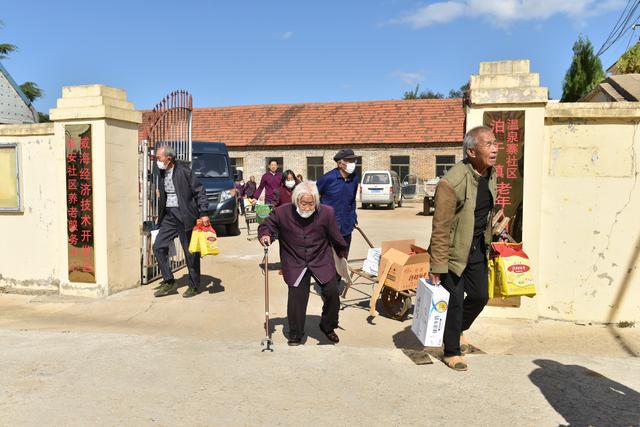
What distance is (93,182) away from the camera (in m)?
6.71

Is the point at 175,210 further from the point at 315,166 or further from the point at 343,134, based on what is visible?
Result: the point at 343,134

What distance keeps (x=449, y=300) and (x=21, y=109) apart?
8520 mm

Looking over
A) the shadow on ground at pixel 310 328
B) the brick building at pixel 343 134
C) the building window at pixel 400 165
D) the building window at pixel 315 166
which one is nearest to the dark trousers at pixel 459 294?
the shadow on ground at pixel 310 328

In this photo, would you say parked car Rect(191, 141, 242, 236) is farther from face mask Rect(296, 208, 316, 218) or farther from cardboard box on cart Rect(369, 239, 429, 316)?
face mask Rect(296, 208, 316, 218)

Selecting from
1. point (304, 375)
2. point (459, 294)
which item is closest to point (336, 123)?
point (459, 294)

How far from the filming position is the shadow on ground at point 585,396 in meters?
3.32

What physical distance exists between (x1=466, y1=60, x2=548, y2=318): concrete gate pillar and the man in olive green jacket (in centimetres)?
159

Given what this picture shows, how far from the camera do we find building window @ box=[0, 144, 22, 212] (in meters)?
7.10

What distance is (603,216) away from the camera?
5.59 m

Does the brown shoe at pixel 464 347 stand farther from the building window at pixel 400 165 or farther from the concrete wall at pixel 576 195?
the building window at pixel 400 165

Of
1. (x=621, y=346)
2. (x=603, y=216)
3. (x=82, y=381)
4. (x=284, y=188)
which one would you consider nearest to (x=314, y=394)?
(x=82, y=381)

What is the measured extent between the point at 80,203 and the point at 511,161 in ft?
17.1

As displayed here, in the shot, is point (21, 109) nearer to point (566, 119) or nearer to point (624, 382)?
point (566, 119)

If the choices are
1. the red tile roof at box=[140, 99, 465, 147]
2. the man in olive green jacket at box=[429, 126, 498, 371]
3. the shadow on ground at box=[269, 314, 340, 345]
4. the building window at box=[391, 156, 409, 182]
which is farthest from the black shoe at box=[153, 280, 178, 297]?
the building window at box=[391, 156, 409, 182]
